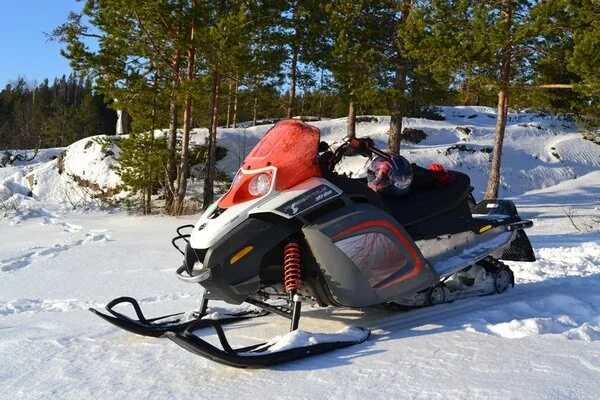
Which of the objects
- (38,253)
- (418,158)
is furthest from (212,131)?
(418,158)

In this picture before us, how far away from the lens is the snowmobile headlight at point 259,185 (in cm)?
323

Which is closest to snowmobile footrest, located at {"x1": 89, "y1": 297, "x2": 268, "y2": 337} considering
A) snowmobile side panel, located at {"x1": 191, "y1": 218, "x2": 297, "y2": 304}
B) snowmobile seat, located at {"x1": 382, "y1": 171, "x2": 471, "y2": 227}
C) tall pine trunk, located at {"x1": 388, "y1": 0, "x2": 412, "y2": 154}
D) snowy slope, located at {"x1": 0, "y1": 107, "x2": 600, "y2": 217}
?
snowmobile side panel, located at {"x1": 191, "y1": 218, "x2": 297, "y2": 304}

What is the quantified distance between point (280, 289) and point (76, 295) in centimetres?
244

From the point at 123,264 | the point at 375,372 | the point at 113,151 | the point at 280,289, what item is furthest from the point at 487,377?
the point at 113,151

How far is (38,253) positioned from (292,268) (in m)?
5.81

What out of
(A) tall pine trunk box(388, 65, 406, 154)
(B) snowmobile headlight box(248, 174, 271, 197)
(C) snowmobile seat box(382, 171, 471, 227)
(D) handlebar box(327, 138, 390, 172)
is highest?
(A) tall pine trunk box(388, 65, 406, 154)

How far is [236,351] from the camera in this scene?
2906mm

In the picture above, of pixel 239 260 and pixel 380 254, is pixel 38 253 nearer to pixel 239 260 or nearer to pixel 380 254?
pixel 239 260

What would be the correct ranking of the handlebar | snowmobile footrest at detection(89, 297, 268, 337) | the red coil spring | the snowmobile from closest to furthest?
the snowmobile
the red coil spring
snowmobile footrest at detection(89, 297, 268, 337)
the handlebar

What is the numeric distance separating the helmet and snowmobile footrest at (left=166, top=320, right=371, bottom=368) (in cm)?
134

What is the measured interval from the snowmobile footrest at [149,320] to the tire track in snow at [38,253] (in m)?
3.80

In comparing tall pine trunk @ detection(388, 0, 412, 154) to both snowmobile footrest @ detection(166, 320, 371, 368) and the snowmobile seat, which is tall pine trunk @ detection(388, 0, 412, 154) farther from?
snowmobile footrest @ detection(166, 320, 371, 368)

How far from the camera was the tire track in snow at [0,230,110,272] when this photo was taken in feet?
22.5

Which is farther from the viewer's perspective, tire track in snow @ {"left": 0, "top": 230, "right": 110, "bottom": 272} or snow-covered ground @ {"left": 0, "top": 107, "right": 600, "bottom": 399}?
tire track in snow @ {"left": 0, "top": 230, "right": 110, "bottom": 272}
